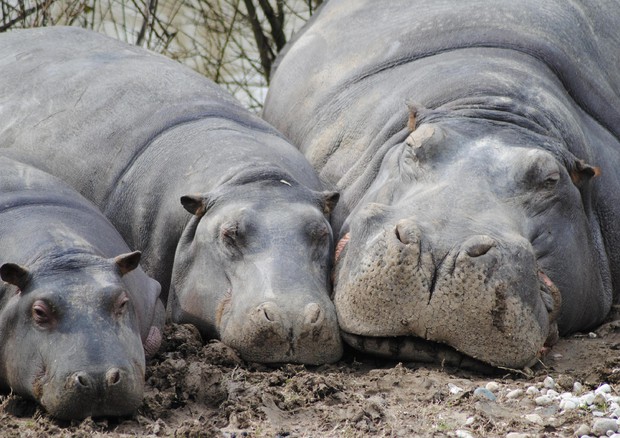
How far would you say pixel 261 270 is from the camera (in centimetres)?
575

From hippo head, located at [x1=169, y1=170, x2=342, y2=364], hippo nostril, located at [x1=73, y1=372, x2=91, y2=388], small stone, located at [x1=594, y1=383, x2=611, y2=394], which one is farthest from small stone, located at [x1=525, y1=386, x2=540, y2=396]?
hippo nostril, located at [x1=73, y1=372, x2=91, y2=388]

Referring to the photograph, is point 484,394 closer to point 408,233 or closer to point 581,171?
point 408,233

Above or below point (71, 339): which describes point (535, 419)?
below

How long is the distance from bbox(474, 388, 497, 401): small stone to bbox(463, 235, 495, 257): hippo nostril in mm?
543

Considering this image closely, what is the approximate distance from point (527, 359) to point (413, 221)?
78 cm

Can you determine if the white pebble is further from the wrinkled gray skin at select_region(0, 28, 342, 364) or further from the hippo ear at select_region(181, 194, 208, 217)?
the hippo ear at select_region(181, 194, 208, 217)

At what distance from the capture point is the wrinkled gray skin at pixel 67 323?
4.75 metres

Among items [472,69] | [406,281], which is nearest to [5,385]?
[406,281]

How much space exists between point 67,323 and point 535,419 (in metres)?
1.81

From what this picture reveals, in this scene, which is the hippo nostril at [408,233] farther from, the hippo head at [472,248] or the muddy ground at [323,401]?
the muddy ground at [323,401]

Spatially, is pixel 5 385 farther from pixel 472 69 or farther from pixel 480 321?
pixel 472 69

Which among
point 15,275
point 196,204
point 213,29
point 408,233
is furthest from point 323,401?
point 213,29

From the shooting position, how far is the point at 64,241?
5.34 metres

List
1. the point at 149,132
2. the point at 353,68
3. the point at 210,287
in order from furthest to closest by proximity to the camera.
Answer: the point at 353,68, the point at 149,132, the point at 210,287
